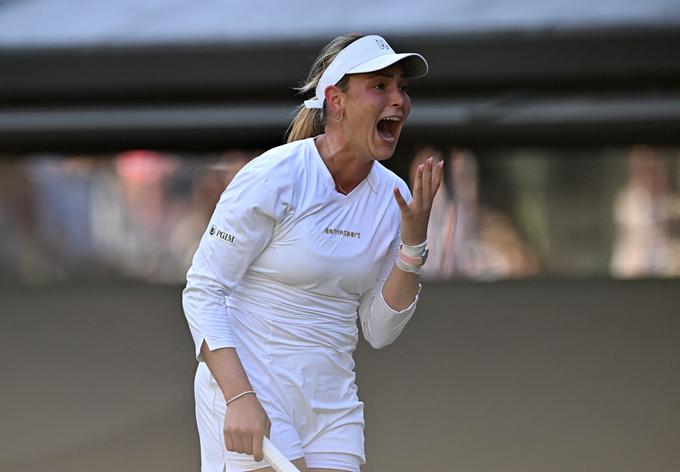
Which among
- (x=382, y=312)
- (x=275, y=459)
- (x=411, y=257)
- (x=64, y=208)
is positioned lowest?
(x=275, y=459)

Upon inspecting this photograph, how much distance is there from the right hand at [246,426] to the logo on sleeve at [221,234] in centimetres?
32

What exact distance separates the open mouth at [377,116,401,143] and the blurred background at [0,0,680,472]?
2.52 metres

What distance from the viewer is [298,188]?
8.77 ft

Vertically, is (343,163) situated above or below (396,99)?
below

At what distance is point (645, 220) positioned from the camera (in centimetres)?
604

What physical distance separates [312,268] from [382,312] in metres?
0.23

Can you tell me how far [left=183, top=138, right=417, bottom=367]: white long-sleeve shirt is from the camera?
2.61 metres

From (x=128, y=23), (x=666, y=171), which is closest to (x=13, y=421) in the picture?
(x=128, y=23)

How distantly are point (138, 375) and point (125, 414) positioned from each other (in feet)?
0.68

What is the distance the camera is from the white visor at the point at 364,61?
263 centimetres

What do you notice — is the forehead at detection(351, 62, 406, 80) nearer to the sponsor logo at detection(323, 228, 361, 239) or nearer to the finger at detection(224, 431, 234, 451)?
the sponsor logo at detection(323, 228, 361, 239)

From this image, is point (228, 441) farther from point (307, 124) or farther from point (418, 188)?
point (307, 124)

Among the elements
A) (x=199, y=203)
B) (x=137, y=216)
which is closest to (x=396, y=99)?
(x=199, y=203)

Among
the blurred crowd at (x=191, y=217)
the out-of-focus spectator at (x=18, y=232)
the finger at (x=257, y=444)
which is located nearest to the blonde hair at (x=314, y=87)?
the finger at (x=257, y=444)
